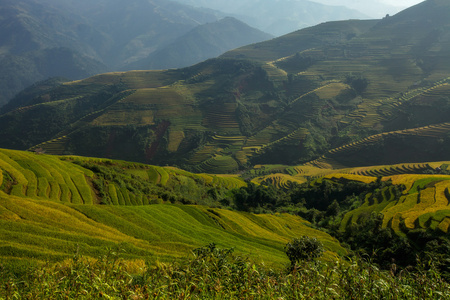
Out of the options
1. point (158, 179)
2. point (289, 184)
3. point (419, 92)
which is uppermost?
point (419, 92)

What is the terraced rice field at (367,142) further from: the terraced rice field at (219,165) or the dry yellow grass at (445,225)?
the dry yellow grass at (445,225)

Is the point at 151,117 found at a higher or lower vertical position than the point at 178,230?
higher

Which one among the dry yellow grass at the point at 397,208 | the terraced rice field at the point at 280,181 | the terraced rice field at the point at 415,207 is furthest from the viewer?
the terraced rice field at the point at 280,181

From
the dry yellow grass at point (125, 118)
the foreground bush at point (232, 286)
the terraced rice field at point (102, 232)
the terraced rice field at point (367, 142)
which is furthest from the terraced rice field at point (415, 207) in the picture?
the dry yellow grass at point (125, 118)

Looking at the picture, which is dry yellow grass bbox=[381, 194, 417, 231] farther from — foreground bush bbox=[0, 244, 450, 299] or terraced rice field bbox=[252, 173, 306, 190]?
terraced rice field bbox=[252, 173, 306, 190]

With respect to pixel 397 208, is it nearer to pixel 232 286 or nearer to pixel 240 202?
pixel 240 202

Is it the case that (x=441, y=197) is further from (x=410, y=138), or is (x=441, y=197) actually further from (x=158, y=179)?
(x=410, y=138)

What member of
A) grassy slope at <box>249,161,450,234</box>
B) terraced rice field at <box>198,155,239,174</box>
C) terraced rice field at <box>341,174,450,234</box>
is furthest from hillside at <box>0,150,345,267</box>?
terraced rice field at <box>198,155,239,174</box>

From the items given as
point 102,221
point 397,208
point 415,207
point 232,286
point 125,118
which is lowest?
point 397,208

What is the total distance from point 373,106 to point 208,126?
374ft

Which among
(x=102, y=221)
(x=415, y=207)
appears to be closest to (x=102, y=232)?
(x=102, y=221)

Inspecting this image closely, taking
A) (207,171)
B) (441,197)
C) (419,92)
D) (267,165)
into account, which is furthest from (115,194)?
(419,92)

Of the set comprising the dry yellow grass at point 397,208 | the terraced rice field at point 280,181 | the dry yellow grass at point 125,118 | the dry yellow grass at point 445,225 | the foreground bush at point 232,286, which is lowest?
the terraced rice field at point 280,181

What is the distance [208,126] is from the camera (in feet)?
614
